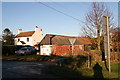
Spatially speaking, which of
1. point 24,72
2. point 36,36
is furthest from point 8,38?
point 24,72

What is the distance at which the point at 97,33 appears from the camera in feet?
72.1

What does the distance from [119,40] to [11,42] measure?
4475 centimetres

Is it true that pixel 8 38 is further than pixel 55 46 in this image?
Yes

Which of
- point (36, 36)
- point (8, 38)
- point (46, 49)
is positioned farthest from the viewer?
point (8, 38)

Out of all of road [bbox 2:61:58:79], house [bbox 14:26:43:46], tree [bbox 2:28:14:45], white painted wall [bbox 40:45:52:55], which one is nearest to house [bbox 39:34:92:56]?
white painted wall [bbox 40:45:52:55]

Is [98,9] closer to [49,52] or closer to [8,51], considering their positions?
[49,52]

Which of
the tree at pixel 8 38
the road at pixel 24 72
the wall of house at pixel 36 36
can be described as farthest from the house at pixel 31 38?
the road at pixel 24 72

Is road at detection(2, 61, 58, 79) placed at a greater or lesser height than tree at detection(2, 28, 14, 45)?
lesser

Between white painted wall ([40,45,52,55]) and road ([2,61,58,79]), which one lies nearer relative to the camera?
road ([2,61,58,79])

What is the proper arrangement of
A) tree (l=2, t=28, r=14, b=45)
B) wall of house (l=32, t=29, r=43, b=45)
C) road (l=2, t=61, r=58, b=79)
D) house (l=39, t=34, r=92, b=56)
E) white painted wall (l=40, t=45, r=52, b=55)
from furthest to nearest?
1. tree (l=2, t=28, r=14, b=45)
2. wall of house (l=32, t=29, r=43, b=45)
3. white painted wall (l=40, t=45, r=52, b=55)
4. house (l=39, t=34, r=92, b=56)
5. road (l=2, t=61, r=58, b=79)

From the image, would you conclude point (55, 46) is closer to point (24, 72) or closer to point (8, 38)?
point (24, 72)

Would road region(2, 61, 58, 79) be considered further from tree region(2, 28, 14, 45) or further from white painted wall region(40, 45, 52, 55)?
tree region(2, 28, 14, 45)

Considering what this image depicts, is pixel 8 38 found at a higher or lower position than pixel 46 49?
higher

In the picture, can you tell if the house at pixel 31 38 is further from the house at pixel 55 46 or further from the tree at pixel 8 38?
the house at pixel 55 46
